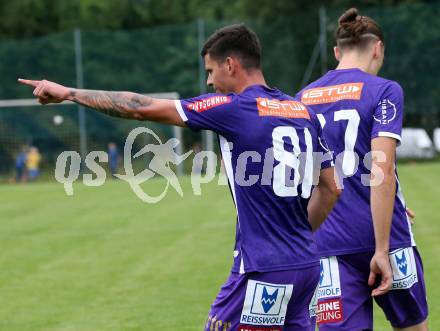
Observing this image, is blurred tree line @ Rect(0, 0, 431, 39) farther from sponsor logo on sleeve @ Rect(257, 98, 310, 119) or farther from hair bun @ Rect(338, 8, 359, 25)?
sponsor logo on sleeve @ Rect(257, 98, 310, 119)

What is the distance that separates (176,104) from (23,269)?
756 cm

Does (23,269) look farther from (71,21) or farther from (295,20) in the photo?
(71,21)

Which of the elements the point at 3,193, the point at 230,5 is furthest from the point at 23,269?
the point at 230,5

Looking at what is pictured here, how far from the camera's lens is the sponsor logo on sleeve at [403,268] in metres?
4.57

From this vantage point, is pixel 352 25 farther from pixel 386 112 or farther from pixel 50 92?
pixel 50 92

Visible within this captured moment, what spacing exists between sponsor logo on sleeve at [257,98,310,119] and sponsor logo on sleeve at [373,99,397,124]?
520 millimetres

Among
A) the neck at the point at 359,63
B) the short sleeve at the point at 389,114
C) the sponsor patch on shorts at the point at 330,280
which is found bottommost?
the sponsor patch on shorts at the point at 330,280

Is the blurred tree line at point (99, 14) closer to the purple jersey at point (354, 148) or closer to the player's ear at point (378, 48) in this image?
the player's ear at point (378, 48)

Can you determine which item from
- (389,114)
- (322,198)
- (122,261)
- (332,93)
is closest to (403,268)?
(322,198)

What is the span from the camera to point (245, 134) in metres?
3.88

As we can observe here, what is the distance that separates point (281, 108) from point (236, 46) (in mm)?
344

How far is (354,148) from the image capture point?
179 inches

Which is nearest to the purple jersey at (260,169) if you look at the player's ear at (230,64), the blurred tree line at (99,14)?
the player's ear at (230,64)

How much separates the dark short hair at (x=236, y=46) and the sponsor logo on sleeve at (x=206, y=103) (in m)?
0.22
